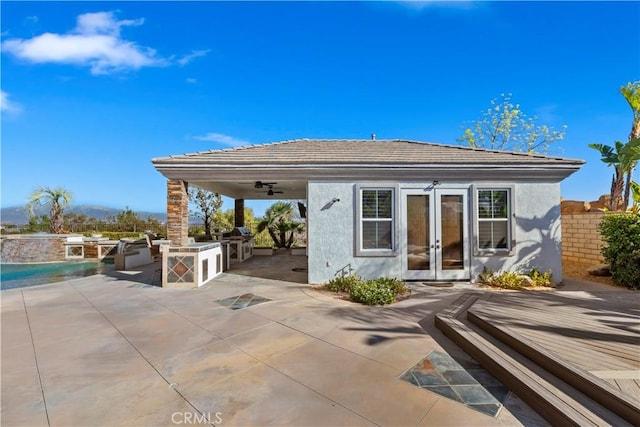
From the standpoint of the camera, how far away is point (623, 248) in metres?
7.73

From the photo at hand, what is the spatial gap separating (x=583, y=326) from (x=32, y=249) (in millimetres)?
21077

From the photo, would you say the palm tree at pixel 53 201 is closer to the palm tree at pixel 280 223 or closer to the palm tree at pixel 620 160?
the palm tree at pixel 280 223

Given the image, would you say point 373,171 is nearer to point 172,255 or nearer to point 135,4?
point 172,255

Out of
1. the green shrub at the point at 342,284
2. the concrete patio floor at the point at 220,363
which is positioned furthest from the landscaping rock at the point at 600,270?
the green shrub at the point at 342,284

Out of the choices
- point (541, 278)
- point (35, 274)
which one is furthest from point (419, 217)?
point (35, 274)

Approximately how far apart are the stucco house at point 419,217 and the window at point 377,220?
1.2 inches

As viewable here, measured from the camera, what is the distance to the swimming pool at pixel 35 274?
8.90 meters

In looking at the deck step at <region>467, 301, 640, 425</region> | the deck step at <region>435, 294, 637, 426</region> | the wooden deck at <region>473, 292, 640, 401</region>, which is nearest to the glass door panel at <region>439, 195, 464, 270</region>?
the wooden deck at <region>473, 292, 640, 401</region>

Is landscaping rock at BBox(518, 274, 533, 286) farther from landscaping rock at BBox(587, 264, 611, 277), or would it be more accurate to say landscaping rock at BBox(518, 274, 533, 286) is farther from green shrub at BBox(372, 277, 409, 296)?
green shrub at BBox(372, 277, 409, 296)

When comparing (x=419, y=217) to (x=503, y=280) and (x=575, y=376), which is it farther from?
(x=575, y=376)

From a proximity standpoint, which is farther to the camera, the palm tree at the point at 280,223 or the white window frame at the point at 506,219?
the palm tree at the point at 280,223

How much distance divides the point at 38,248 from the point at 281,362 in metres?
17.5

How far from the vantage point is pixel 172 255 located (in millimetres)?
7797

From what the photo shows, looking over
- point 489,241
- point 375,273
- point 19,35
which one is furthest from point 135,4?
point 489,241
